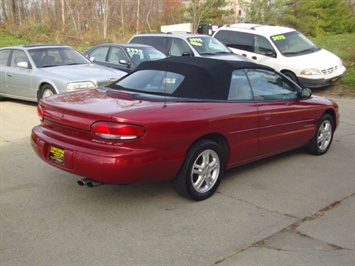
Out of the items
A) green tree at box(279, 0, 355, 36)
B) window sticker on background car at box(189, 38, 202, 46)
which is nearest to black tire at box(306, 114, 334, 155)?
window sticker on background car at box(189, 38, 202, 46)

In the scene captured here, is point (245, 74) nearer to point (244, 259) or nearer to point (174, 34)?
point (244, 259)

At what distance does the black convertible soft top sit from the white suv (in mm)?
7468

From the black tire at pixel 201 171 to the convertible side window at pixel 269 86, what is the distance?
1.07 meters

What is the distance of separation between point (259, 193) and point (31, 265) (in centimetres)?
260

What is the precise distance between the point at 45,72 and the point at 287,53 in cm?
713

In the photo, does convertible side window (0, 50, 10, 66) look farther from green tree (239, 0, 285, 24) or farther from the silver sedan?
green tree (239, 0, 285, 24)

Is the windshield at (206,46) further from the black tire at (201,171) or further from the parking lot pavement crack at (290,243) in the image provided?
the parking lot pavement crack at (290,243)

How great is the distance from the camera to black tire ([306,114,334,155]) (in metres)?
6.38

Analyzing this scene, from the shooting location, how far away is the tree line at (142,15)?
26391 mm

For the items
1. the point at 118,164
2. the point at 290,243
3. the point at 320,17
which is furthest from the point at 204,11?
the point at 290,243

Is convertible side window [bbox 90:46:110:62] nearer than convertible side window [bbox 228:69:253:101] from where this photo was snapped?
No

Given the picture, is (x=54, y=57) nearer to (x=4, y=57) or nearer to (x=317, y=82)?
(x=4, y=57)

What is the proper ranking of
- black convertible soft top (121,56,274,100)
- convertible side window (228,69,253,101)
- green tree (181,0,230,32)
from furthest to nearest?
green tree (181,0,230,32), convertible side window (228,69,253,101), black convertible soft top (121,56,274,100)

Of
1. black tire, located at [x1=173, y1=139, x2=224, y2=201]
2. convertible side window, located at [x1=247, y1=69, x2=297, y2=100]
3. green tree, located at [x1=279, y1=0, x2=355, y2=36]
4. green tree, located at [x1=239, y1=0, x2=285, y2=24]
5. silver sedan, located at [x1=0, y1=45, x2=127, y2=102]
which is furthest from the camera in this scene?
green tree, located at [x1=279, y1=0, x2=355, y2=36]
